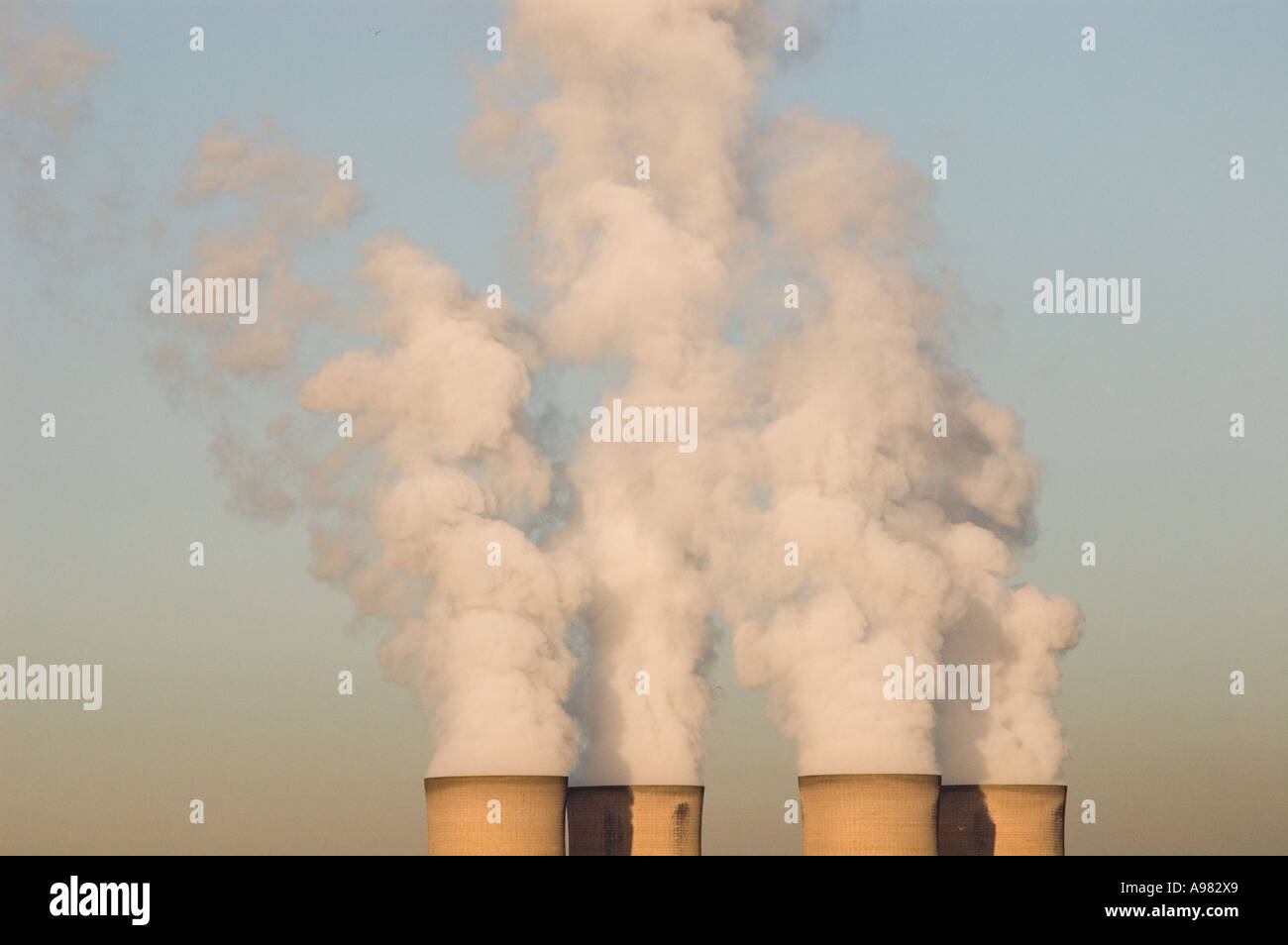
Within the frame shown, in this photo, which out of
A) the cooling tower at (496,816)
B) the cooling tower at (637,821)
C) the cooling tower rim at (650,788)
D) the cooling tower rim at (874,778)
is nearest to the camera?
the cooling tower at (496,816)

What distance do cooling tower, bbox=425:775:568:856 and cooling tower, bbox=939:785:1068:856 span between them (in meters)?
8.45

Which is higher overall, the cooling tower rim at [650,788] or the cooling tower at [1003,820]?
the cooling tower rim at [650,788]

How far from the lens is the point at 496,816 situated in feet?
132

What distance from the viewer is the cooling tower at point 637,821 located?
43344 millimetres

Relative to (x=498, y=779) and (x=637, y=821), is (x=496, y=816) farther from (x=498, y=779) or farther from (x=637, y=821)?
(x=637, y=821)

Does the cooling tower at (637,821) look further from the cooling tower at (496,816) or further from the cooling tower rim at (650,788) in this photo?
the cooling tower at (496,816)

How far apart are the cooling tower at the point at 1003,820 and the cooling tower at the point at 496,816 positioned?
8446mm

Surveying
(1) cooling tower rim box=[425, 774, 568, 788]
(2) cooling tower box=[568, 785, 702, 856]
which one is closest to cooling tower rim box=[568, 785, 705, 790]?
(2) cooling tower box=[568, 785, 702, 856]

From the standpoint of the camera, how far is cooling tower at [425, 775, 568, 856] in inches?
1576

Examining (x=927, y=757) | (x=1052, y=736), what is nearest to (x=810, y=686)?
(x=927, y=757)

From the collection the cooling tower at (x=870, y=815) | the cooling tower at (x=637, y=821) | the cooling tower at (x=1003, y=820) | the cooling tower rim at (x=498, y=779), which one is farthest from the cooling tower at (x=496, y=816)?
the cooling tower at (x=1003, y=820)

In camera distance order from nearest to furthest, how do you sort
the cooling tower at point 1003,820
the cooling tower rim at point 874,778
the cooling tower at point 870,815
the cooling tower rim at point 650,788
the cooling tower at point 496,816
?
the cooling tower at point 496,816 < the cooling tower at point 870,815 < the cooling tower rim at point 874,778 < the cooling tower rim at point 650,788 < the cooling tower at point 1003,820

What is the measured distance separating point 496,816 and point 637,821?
165 inches

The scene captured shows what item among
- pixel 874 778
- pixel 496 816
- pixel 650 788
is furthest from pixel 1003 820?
pixel 496 816
